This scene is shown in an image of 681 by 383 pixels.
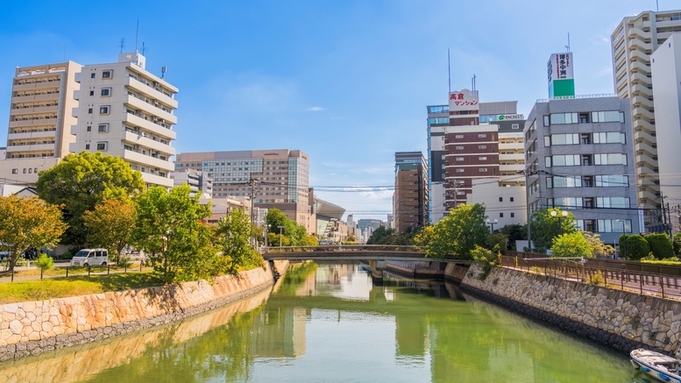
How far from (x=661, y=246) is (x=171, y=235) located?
30421 millimetres

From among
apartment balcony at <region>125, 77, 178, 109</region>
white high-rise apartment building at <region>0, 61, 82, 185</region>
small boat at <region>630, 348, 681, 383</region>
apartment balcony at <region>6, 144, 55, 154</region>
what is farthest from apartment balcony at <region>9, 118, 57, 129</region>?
small boat at <region>630, 348, 681, 383</region>

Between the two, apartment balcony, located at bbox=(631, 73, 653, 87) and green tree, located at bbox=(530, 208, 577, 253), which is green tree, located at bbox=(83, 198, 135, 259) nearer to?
green tree, located at bbox=(530, 208, 577, 253)

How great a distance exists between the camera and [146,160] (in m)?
52.8

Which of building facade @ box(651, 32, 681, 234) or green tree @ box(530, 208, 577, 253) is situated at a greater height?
building facade @ box(651, 32, 681, 234)

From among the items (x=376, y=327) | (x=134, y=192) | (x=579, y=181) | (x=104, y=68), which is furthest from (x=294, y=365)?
(x=104, y=68)

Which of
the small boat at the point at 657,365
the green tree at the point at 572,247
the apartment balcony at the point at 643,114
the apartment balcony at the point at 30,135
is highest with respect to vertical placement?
the apartment balcony at the point at 643,114

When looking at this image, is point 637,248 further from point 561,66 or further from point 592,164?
point 561,66

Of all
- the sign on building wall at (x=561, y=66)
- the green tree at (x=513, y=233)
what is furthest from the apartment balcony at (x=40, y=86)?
the sign on building wall at (x=561, y=66)

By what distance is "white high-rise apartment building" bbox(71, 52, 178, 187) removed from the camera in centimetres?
5122

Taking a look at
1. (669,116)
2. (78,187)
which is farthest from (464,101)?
(78,187)

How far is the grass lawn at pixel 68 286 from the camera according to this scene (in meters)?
18.1

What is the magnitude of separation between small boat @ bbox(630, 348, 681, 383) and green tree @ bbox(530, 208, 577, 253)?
2267cm

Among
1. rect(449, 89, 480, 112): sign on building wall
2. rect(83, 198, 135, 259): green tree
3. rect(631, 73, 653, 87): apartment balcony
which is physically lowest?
rect(83, 198, 135, 259): green tree

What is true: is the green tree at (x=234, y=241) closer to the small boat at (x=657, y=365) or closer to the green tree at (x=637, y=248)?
the green tree at (x=637, y=248)
